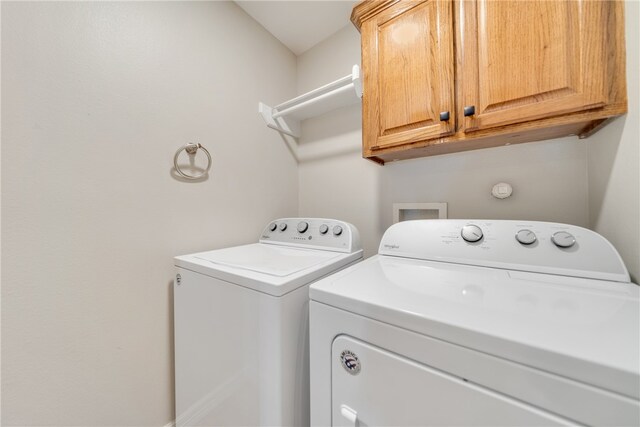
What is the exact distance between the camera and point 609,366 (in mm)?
332

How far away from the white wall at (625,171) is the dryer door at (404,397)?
627 millimetres

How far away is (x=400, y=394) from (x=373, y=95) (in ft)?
3.79

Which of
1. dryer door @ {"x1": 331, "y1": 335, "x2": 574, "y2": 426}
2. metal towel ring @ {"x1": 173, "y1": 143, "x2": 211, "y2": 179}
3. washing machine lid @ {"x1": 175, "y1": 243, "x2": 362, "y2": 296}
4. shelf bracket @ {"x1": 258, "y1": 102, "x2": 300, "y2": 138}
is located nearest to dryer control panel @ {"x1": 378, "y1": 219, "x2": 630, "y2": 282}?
washing machine lid @ {"x1": 175, "y1": 243, "x2": 362, "y2": 296}

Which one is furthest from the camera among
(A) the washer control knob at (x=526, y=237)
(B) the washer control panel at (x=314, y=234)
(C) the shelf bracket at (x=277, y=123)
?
(C) the shelf bracket at (x=277, y=123)

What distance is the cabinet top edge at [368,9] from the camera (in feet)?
3.51

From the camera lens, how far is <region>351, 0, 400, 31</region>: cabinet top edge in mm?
1068

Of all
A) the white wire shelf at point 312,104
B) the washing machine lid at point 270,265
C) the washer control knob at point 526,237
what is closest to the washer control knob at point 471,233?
the washer control knob at point 526,237

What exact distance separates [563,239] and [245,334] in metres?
1.10

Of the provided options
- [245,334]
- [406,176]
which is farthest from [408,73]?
[245,334]

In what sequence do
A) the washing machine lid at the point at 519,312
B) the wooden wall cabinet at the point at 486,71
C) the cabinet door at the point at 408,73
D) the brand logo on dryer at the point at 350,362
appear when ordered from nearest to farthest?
the washing machine lid at the point at 519,312, the brand logo on dryer at the point at 350,362, the wooden wall cabinet at the point at 486,71, the cabinet door at the point at 408,73

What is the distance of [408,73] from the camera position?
1.01 meters

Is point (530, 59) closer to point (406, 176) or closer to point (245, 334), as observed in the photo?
point (406, 176)

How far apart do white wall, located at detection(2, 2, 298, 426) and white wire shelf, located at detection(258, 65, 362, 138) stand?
1.14 ft

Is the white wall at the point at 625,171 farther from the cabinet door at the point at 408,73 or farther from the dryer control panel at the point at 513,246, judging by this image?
the cabinet door at the point at 408,73
